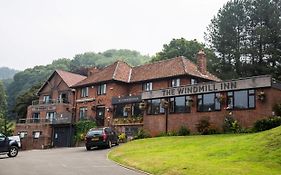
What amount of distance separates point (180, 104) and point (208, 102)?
124 inches

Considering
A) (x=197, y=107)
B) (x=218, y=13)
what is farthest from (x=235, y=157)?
(x=218, y=13)

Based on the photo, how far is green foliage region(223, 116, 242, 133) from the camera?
2868 centimetres

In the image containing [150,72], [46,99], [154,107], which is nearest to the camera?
[154,107]

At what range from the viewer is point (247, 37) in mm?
54500

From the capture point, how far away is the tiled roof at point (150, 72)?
43.8 m

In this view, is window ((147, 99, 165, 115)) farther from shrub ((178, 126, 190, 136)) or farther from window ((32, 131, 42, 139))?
window ((32, 131, 42, 139))

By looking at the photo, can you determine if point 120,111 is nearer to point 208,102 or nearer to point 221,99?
point 208,102

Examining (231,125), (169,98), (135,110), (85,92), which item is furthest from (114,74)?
(231,125)

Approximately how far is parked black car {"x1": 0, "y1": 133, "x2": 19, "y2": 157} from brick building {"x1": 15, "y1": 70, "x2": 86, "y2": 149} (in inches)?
865

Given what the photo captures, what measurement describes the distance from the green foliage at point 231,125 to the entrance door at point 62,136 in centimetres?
2484

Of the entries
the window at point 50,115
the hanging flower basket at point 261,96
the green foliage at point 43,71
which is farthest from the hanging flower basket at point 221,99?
the green foliage at point 43,71

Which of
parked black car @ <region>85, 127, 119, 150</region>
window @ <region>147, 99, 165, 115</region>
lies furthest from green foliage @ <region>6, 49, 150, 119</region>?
parked black car @ <region>85, 127, 119, 150</region>

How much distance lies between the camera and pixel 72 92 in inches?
2185

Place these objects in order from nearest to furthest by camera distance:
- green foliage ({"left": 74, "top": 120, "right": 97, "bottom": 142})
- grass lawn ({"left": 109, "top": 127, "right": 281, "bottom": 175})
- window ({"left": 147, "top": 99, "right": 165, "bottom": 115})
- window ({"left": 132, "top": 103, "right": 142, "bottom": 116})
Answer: grass lawn ({"left": 109, "top": 127, "right": 281, "bottom": 175}) < window ({"left": 147, "top": 99, "right": 165, "bottom": 115}) < window ({"left": 132, "top": 103, "right": 142, "bottom": 116}) < green foliage ({"left": 74, "top": 120, "right": 97, "bottom": 142})
